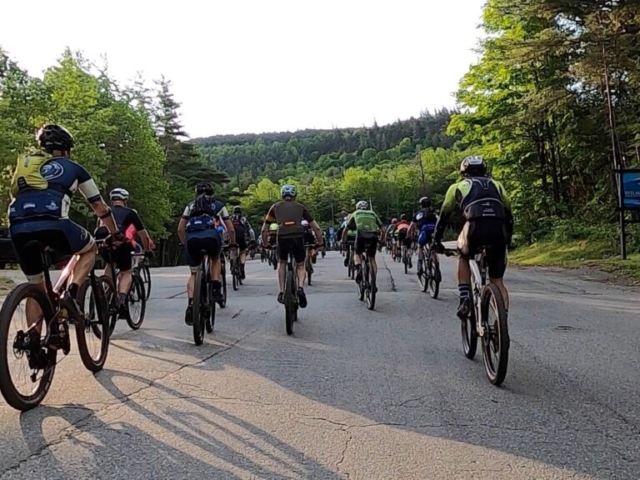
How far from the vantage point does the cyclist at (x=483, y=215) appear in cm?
599

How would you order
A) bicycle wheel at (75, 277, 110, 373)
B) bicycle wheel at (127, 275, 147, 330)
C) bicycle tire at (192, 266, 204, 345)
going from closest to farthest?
bicycle wheel at (75, 277, 110, 373)
bicycle tire at (192, 266, 204, 345)
bicycle wheel at (127, 275, 147, 330)

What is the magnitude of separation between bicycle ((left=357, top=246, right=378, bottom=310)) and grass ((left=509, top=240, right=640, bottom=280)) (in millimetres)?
8519

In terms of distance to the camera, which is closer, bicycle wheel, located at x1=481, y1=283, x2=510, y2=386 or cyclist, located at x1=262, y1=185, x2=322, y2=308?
bicycle wheel, located at x1=481, y1=283, x2=510, y2=386

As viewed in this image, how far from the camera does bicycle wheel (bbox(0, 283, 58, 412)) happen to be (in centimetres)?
447

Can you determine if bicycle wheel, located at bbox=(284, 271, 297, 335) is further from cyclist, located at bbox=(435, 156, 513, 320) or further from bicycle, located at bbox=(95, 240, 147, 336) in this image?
cyclist, located at bbox=(435, 156, 513, 320)

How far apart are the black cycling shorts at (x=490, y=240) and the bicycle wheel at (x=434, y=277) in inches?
239

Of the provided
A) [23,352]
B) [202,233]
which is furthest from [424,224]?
[23,352]

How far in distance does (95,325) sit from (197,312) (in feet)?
4.74

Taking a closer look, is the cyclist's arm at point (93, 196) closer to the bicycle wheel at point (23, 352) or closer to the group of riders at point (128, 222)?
the group of riders at point (128, 222)

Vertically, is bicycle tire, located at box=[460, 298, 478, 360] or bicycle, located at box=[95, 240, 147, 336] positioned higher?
bicycle, located at box=[95, 240, 147, 336]

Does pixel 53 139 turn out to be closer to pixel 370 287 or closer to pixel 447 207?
pixel 447 207

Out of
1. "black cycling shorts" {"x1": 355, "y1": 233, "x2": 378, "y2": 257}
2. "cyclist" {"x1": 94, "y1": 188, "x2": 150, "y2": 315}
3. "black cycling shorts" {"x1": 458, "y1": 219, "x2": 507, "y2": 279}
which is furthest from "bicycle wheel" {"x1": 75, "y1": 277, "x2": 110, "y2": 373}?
"black cycling shorts" {"x1": 355, "y1": 233, "x2": 378, "y2": 257}

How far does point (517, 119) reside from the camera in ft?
83.8

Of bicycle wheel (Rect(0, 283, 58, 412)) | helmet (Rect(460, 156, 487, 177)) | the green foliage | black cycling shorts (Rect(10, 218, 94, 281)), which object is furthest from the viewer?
the green foliage
